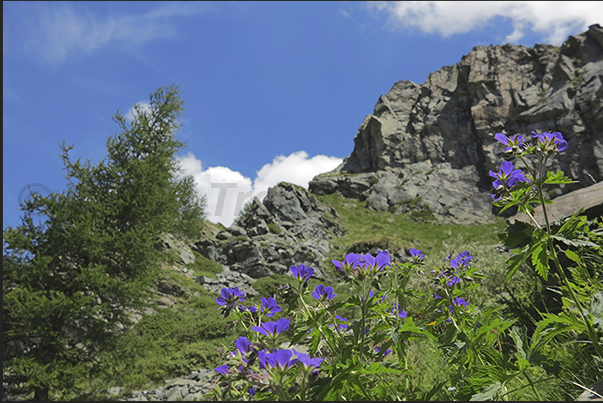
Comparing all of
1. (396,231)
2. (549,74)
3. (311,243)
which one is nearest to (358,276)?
(311,243)

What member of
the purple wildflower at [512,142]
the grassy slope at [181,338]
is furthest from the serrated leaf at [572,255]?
the grassy slope at [181,338]

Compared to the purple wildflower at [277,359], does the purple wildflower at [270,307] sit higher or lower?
higher

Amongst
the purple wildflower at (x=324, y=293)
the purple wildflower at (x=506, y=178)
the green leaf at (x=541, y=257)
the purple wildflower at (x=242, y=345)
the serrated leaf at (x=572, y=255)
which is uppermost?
the purple wildflower at (x=506, y=178)

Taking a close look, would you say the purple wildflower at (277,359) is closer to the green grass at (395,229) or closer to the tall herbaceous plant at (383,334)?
the tall herbaceous plant at (383,334)

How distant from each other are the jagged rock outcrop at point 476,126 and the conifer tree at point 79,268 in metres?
33.9

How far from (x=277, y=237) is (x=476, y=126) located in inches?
1444

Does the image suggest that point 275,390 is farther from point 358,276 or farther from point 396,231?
point 396,231

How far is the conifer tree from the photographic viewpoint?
694 cm

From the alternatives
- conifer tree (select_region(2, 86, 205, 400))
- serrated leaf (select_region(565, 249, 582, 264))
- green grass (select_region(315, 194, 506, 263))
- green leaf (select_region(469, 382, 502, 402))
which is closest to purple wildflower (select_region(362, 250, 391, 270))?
green leaf (select_region(469, 382, 502, 402))

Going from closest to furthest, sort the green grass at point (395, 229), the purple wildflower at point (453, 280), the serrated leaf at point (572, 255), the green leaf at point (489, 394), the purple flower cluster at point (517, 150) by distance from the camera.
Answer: the green leaf at point (489, 394)
the serrated leaf at point (572, 255)
the purple flower cluster at point (517, 150)
the purple wildflower at point (453, 280)
the green grass at point (395, 229)

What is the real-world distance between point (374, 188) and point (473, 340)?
44.9m

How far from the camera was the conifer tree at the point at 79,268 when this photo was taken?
6.94 meters

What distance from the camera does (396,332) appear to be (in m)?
1.39

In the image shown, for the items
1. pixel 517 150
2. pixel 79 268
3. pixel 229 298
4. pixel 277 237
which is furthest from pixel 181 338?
pixel 277 237
